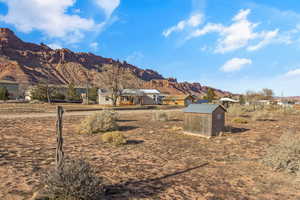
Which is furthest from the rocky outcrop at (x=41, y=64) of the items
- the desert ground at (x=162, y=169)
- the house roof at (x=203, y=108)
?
the desert ground at (x=162, y=169)

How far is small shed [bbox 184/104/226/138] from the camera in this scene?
1028 cm

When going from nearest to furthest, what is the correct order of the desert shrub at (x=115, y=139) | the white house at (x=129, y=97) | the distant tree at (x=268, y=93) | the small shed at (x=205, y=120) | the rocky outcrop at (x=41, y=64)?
the desert shrub at (x=115, y=139) < the small shed at (x=205, y=120) < the white house at (x=129, y=97) < the distant tree at (x=268, y=93) < the rocky outcrop at (x=41, y=64)

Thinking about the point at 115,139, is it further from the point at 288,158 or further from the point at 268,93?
the point at 268,93

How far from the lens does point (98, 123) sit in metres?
11.2

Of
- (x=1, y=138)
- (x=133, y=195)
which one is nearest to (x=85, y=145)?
(x=1, y=138)

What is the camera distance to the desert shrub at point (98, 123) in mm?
Answer: 10855

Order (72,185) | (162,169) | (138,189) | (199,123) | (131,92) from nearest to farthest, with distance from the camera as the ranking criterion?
(72,185) < (138,189) < (162,169) < (199,123) < (131,92)

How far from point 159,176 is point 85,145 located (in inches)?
168

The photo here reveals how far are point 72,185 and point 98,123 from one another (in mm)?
7917

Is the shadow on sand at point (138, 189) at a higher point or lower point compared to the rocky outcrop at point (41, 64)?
lower

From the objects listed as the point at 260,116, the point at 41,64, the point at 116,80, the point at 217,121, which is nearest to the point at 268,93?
the point at 260,116

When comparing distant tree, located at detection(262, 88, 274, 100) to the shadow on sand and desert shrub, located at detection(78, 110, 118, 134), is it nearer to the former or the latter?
desert shrub, located at detection(78, 110, 118, 134)

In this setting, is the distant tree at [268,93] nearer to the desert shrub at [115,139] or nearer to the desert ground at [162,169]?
the desert ground at [162,169]

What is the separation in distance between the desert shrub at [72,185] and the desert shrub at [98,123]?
7.25 metres
